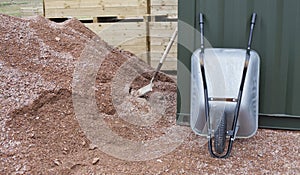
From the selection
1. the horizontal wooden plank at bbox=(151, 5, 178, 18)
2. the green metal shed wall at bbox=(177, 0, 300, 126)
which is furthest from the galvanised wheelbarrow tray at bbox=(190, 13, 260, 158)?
the horizontal wooden plank at bbox=(151, 5, 178, 18)

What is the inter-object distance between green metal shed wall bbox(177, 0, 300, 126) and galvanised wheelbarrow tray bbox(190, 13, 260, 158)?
0.17m

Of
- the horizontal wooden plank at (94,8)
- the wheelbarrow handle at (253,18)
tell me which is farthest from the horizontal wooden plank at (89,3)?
the wheelbarrow handle at (253,18)

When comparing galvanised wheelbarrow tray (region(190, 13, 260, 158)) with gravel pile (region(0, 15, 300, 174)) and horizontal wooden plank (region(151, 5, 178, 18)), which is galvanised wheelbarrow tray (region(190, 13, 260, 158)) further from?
horizontal wooden plank (region(151, 5, 178, 18))

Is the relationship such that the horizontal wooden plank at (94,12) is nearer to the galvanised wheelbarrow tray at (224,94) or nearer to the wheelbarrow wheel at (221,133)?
the galvanised wheelbarrow tray at (224,94)

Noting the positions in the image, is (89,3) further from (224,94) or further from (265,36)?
(224,94)

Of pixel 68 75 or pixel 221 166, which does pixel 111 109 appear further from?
pixel 221 166

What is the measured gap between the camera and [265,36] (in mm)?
3203

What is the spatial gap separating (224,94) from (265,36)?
0.70 meters

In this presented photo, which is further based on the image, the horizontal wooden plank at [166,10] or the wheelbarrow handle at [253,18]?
the horizontal wooden plank at [166,10]

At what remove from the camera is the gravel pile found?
2.74 meters

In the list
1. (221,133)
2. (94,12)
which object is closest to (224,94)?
(221,133)

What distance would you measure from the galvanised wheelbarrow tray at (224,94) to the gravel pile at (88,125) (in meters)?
0.18

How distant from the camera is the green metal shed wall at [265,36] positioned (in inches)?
124

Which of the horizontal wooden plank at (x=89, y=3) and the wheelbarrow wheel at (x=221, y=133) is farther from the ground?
the horizontal wooden plank at (x=89, y=3)
